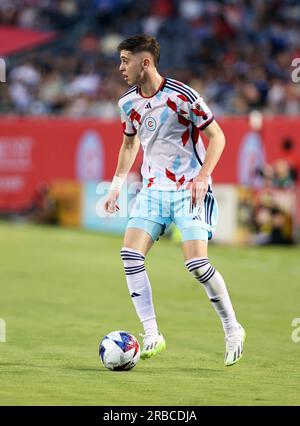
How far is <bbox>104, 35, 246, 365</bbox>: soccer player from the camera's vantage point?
852 cm

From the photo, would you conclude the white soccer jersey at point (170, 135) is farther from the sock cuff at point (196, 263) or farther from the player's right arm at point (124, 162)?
the sock cuff at point (196, 263)

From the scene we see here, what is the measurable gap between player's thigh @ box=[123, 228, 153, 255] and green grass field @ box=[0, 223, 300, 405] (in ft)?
2.99

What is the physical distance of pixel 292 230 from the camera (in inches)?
777

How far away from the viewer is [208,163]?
27.4 feet

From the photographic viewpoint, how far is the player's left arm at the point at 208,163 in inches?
324

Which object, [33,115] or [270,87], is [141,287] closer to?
[270,87]

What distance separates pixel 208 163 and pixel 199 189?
245 millimetres

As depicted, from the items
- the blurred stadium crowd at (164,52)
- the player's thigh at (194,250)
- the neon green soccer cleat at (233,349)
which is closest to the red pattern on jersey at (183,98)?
the player's thigh at (194,250)

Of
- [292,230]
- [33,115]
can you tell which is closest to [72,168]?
[33,115]

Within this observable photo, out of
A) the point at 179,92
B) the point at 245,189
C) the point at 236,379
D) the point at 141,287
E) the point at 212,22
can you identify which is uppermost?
the point at 212,22

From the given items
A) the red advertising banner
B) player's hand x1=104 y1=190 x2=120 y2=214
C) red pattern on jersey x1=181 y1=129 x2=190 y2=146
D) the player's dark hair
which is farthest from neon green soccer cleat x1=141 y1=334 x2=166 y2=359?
the red advertising banner

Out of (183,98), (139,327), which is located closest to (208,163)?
(183,98)

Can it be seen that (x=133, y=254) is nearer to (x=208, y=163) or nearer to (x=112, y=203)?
(x=112, y=203)

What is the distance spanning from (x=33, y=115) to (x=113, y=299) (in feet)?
42.3
